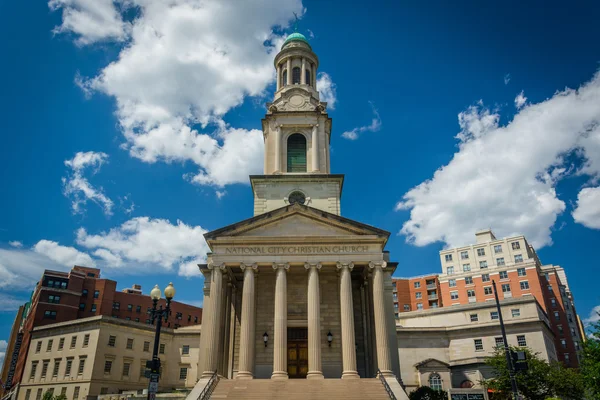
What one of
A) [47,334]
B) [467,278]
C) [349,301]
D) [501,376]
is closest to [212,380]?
[349,301]

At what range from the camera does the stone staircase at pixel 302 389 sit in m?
26.4

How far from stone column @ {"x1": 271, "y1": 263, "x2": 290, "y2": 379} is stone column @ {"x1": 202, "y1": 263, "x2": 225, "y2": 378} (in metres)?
3.75

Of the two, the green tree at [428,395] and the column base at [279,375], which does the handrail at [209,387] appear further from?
the green tree at [428,395]

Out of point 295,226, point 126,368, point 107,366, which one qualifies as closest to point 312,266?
point 295,226

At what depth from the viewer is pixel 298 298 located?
35219mm

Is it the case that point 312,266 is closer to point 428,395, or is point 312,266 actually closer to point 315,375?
point 315,375

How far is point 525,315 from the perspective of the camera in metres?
55.8

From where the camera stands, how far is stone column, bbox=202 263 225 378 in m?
29.2

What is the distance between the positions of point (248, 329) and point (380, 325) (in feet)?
28.3

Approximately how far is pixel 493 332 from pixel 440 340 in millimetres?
6194

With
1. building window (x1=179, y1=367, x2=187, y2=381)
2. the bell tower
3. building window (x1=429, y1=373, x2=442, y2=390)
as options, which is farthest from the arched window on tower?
building window (x1=179, y1=367, x2=187, y2=381)

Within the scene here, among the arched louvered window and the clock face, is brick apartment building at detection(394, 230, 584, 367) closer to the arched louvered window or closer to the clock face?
the arched louvered window

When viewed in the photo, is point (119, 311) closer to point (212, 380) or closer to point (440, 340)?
point (440, 340)

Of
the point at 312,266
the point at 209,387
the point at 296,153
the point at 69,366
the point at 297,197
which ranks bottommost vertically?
the point at 209,387
